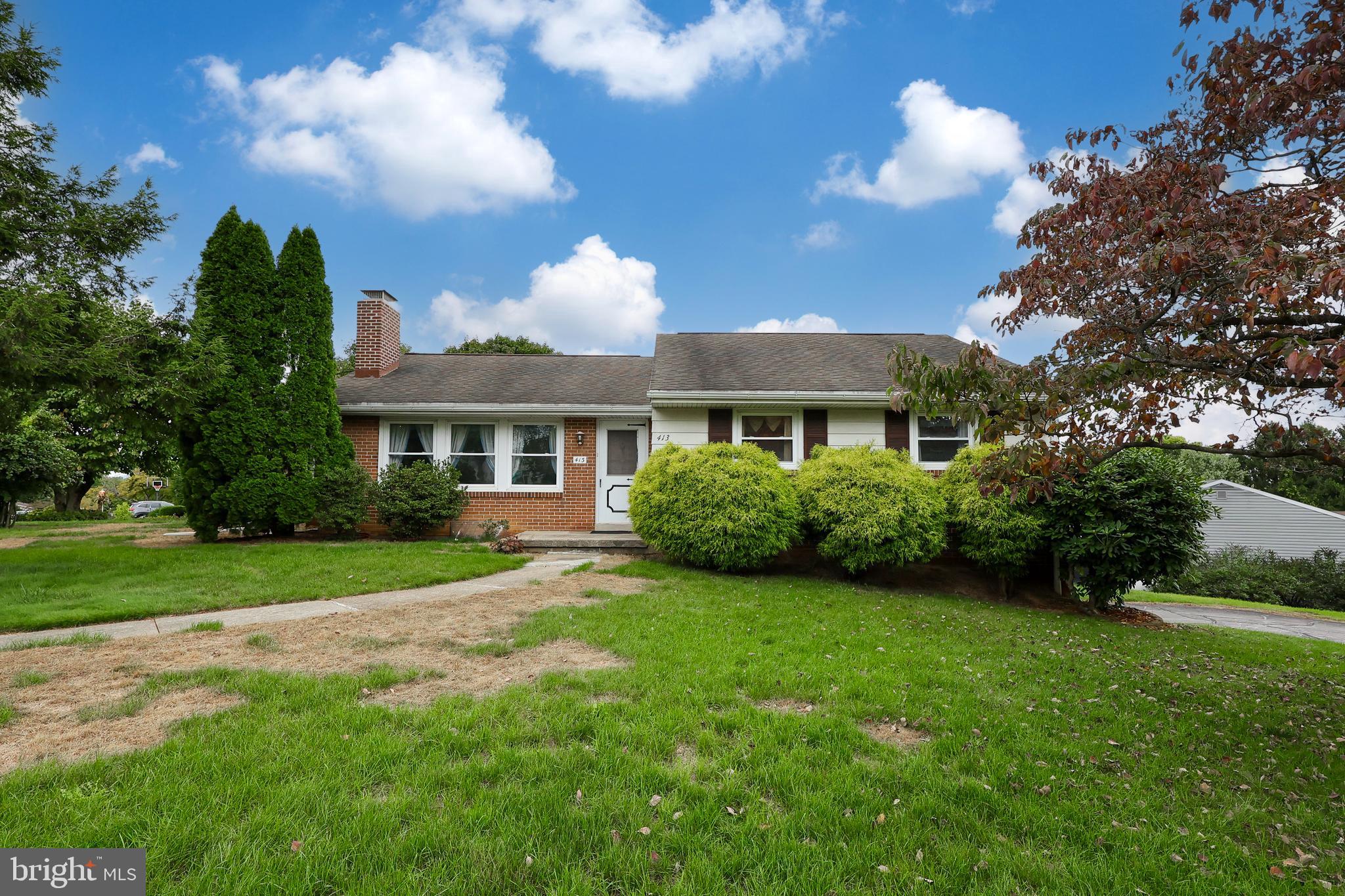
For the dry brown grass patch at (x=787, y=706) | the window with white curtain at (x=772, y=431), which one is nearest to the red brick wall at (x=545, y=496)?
the window with white curtain at (x=772, y=431)

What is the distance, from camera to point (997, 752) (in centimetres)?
337

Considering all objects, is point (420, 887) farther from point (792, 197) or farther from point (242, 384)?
point (792, 197)

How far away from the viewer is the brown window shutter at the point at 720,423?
496 inches

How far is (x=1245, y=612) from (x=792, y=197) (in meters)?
12.9

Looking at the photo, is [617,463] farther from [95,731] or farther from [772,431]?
[95,731]

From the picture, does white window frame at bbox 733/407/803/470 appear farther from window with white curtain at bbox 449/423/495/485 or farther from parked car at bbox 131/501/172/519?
parked car at bbox 131/501/172/519

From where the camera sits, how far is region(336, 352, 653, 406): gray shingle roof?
13438 millimetres

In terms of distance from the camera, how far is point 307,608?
6.61 metres

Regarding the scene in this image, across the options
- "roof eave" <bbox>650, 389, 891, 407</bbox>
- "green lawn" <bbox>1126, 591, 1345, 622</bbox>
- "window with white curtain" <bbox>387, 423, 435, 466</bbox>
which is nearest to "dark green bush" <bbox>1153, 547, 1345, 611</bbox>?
"green lawn" <bbox>1126, 591, 1345, 622</bbox>

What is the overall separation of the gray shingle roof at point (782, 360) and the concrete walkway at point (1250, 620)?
614cm

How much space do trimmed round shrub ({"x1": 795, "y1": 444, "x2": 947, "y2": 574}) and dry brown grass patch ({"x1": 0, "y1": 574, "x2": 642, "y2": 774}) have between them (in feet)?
16.1

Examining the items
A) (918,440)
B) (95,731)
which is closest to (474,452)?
(918,440)

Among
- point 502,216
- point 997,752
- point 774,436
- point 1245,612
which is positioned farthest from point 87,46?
point 1245,612

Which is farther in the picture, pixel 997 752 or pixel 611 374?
pixel 611 374
